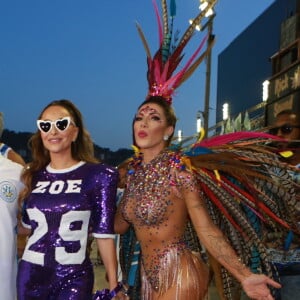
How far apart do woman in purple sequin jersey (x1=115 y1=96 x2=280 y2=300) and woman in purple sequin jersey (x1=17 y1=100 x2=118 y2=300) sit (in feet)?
0.74

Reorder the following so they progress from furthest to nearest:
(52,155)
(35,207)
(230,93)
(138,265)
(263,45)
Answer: (230,93) → (263,45) → (138,265) → (52,155) → (35,207)

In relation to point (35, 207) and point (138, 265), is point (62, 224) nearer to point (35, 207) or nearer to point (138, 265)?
point (35, 207)

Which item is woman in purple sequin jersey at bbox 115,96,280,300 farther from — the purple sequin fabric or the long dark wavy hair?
the long dark wavy hair

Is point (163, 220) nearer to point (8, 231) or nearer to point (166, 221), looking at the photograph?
point (166, 221)

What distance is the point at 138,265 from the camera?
2736 mm

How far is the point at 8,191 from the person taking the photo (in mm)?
2475

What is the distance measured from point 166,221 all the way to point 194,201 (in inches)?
7.4

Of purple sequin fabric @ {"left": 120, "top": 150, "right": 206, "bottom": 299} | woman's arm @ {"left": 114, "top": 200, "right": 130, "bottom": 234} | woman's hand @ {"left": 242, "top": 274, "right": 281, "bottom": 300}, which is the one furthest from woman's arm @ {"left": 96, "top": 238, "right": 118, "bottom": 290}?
woman's hand @ {"left": 242, "top": 274, "right": 281, "bottom": 300}

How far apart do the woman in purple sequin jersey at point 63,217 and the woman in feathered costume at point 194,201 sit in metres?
0.25

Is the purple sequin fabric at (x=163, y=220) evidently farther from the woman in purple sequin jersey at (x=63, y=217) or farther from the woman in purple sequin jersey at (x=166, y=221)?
the woman in purple sequin jersey at (x=63, y=217)

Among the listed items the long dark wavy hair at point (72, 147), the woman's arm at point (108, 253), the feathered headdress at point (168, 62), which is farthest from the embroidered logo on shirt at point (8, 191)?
the feathered headdress at point (168, 62)

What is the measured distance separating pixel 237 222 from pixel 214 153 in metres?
0.40

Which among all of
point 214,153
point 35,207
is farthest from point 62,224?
point 214,153

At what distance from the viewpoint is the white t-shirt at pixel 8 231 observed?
2.38 metres
